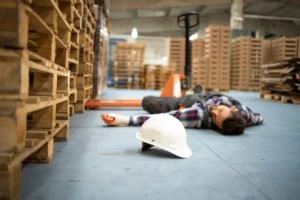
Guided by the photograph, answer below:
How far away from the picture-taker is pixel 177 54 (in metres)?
22.1

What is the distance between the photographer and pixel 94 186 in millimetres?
2111

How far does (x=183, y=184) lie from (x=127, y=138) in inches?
69.1

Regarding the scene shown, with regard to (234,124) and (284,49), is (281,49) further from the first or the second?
(234,124)

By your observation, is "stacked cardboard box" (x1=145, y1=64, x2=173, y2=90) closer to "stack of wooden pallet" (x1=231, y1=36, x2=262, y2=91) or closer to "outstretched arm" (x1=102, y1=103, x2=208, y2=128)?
"stack of wooden pallet" (x1=231, y1=36, x2=262, y2=91)

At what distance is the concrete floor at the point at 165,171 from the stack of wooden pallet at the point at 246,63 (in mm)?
16499

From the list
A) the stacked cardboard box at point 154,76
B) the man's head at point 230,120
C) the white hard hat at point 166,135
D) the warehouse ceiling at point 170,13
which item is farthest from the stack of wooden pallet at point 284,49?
the white hard hat at point 166,135

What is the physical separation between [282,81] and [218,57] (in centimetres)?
709

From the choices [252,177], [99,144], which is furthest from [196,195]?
[99,144]

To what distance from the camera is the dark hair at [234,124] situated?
406cm

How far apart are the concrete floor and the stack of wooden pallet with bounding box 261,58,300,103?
288 inches

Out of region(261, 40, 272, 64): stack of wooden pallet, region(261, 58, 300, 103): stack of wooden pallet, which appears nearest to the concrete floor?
region(261, 58, 300, 103): stack of wooden pallet

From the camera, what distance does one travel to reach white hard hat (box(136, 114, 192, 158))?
2990mm

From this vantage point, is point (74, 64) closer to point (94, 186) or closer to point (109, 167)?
point (109, 167)

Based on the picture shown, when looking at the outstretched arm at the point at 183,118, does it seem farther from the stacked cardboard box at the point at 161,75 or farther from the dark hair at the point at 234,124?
the stacked cardboard box at the point at 161,75
